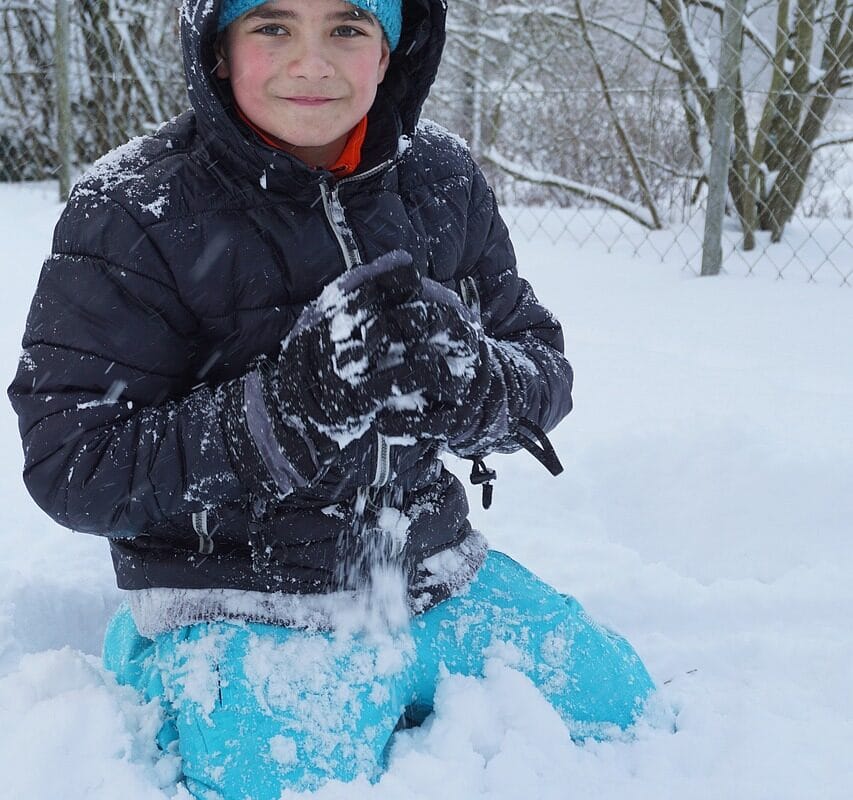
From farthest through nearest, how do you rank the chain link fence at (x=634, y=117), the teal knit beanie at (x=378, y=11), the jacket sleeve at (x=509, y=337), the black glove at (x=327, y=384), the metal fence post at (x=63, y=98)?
the metal fence post at (x=63, y=98) < the chain link fence at (x=634, y=117) < the jacket sleeve at (x=509, y=337) < the teal knit beanie at (x=378, y=11) < the black glove at (x=327, y=384)

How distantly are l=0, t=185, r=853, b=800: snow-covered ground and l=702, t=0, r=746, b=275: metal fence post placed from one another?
46cm

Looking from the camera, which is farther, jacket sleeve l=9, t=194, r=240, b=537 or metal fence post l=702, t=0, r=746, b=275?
metal fence post l=702, t=0, r=746, b=275

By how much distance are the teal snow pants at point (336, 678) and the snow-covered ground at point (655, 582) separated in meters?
0.05

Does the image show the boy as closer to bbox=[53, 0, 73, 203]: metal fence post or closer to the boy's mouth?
the boy's mouth

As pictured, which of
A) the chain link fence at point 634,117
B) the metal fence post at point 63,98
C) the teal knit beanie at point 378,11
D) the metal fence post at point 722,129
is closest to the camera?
the teal knit beanie at point 378,11

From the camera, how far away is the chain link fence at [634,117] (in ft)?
15.0

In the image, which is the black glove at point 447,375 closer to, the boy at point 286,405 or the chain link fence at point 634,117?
the boy at point 286,405

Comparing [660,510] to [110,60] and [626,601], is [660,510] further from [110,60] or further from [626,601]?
[110,60]

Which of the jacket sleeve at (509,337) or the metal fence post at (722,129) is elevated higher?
the jacket sleeve at (509,337)

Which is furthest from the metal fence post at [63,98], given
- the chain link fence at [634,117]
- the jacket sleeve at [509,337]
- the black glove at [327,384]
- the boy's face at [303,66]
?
the black glove at [327,384]

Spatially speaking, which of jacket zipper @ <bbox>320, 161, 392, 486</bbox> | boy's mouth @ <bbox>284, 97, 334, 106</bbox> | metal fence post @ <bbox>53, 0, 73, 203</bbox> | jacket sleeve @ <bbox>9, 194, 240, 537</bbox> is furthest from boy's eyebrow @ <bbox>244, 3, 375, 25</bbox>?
metal fence post @ <bbox>53, 0, 73, 203</bbox>

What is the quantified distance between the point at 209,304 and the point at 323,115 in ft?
1.09

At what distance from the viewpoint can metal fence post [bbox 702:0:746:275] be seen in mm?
4188

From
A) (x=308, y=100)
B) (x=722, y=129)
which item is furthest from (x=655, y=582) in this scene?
(x=722, y=129)
